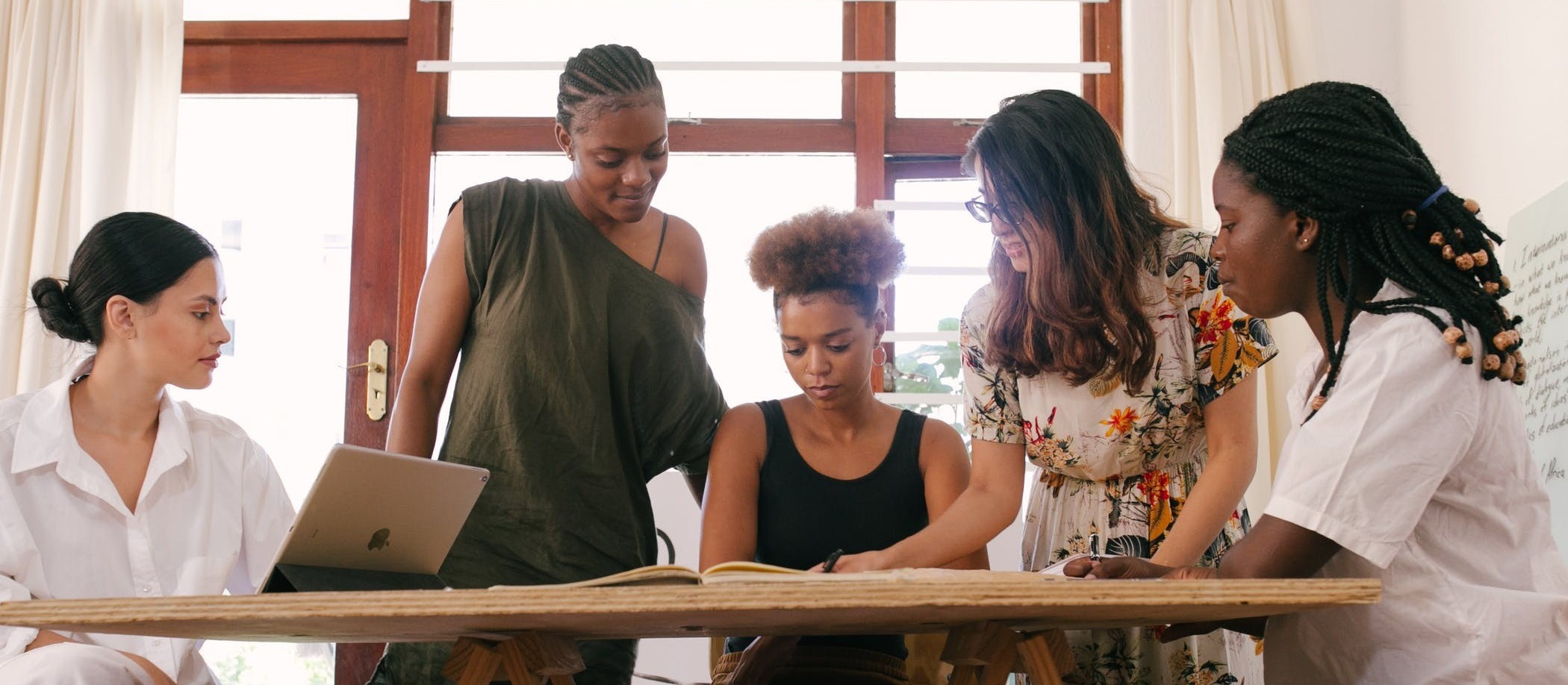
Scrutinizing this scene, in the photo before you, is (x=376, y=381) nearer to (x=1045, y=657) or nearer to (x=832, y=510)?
(x=832, y=510)

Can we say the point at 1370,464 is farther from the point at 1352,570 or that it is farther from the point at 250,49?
the point at 250,49

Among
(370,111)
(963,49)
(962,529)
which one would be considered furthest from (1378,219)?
(370,111)

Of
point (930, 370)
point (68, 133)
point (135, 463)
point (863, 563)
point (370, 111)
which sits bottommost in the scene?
point (863, 563)

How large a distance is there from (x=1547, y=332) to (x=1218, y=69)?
4.34 feet

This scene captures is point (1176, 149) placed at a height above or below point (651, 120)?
above

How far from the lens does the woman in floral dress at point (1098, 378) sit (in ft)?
5.24

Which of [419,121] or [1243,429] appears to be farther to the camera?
[419,121]

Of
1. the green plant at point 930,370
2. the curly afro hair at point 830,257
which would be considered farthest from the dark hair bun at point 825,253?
the green plant at point 930,370

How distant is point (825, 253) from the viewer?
2096mm

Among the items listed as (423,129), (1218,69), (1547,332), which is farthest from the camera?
(423,129)

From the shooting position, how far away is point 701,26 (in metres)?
3.85

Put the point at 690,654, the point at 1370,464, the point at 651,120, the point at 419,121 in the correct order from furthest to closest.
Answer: the point at 419,121 → the point at 690,654 → the point at 651,120 → the point at 1370,464

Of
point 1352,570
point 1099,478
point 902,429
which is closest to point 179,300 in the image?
point 902,429

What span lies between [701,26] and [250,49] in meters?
1.36
